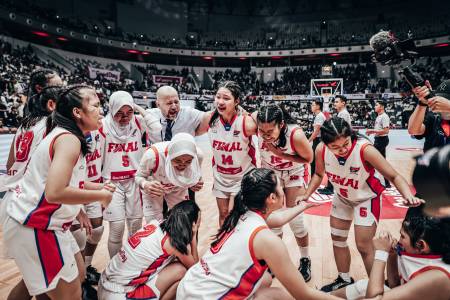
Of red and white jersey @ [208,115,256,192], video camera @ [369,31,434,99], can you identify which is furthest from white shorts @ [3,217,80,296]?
video camera @ [369,31,434,99]

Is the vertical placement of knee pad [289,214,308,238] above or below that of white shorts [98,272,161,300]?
above

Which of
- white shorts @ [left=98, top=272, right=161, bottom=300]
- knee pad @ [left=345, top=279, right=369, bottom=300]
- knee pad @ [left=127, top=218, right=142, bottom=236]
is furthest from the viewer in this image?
knee pad @ [left=127, top=218, right=142, bottom=236]

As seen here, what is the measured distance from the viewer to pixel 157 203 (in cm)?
294

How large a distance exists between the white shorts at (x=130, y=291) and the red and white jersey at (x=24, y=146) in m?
1.07

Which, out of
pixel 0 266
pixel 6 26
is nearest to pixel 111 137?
pixel 0 266

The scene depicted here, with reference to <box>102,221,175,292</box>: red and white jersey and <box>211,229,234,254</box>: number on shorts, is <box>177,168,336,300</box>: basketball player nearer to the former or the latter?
<box>211,229,234,254</box>: number on shorts

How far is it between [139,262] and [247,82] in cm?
3047

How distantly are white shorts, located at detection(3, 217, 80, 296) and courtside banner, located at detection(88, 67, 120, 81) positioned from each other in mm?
25995

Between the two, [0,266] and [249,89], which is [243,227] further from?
[249,89]

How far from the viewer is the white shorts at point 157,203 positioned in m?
2.93

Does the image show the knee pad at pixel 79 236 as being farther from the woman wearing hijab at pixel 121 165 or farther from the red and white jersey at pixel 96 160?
the red and white jersey at pixel 96 160

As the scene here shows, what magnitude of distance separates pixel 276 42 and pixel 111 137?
33.4 m

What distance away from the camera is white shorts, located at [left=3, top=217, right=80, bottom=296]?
5.74 ft

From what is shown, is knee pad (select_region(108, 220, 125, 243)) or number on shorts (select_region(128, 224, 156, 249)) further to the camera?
knee pad (select_region(108, 220, 125, 243))
